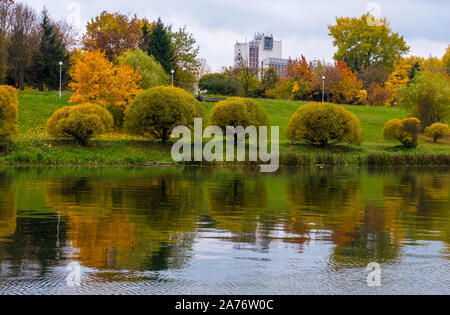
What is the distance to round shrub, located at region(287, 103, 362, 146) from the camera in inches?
1753

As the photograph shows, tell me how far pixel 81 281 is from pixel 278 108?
57551 mm

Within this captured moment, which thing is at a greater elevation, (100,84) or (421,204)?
(100,84)

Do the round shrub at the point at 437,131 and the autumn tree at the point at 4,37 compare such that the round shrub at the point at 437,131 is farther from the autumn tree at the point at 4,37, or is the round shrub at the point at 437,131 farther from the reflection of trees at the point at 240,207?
the autumn tree at the point at 4,37

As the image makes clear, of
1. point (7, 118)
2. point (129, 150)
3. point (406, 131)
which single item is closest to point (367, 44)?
point (406, 131)

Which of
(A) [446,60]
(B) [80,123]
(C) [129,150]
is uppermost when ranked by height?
(A) [446,60]

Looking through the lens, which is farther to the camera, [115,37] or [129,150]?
[115,37]

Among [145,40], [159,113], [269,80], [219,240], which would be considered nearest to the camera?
[219,240]

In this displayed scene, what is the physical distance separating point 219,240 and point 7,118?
27620 millimetres

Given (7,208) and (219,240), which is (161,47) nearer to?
(7,208)

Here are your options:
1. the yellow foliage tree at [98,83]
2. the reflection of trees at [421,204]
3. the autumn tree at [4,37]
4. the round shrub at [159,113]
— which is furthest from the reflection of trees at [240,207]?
the autumn tree at [4,37]

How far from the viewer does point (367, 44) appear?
9375 cm

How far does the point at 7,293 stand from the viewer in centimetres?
720

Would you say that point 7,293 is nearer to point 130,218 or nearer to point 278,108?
point 130,218

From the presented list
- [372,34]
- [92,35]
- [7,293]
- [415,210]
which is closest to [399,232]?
[415,210]
